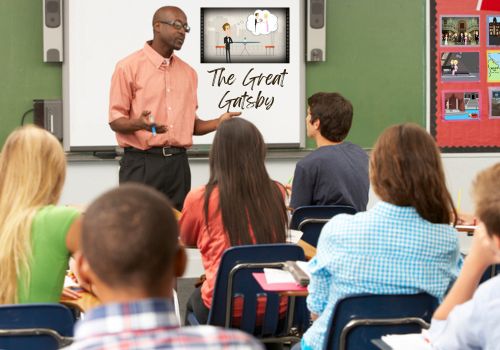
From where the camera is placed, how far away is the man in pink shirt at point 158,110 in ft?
19.1

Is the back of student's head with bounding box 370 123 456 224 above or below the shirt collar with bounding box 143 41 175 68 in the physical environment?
below

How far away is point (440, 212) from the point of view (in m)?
2.81

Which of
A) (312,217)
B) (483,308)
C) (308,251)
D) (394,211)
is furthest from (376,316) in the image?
(312,217)

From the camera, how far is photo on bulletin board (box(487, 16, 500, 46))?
7148 mm

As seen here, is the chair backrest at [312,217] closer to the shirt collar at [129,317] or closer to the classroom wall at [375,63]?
the classroom wall at [375,63]

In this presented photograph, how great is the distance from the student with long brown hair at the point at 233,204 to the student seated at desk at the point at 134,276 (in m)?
2.29

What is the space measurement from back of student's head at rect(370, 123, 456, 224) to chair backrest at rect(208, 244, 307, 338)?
659 mm

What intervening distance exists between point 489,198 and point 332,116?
114 inches

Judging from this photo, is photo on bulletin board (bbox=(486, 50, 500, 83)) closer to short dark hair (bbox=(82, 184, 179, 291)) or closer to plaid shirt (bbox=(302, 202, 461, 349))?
plaid shirt (bbox=(302, 202, 461, 349))

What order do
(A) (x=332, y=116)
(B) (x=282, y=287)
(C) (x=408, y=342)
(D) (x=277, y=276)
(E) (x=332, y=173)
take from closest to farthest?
(C) (x=408, y=342) → (B) (x=282, y=287) → (D) (x=277, y=276) → (E) (x=332, y=173) → (A) (x=332, y=116)

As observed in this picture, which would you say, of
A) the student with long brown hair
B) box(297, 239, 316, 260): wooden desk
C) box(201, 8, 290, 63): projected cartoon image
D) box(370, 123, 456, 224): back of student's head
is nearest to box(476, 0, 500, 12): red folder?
box(201, 8, 290, 63): projected cartoon image

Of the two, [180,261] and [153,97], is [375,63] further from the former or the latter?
[180,261]

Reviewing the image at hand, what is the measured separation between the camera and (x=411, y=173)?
9.20 feet

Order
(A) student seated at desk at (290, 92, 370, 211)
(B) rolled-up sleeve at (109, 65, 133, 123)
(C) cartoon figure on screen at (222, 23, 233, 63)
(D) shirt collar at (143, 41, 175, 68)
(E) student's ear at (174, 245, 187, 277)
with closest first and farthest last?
1. (E) student's ear at (174, 245, 187, 277)
2. (A) student seated at desk at (290, 92, 370, 211)
3. (B) rolled-up sleeve at (109, 65, 133, 123)
4. (D) shirt collar at (143, 41, 175, 68)
5. (C) cartoon figure on screen at (222, 23, 233, 63)
